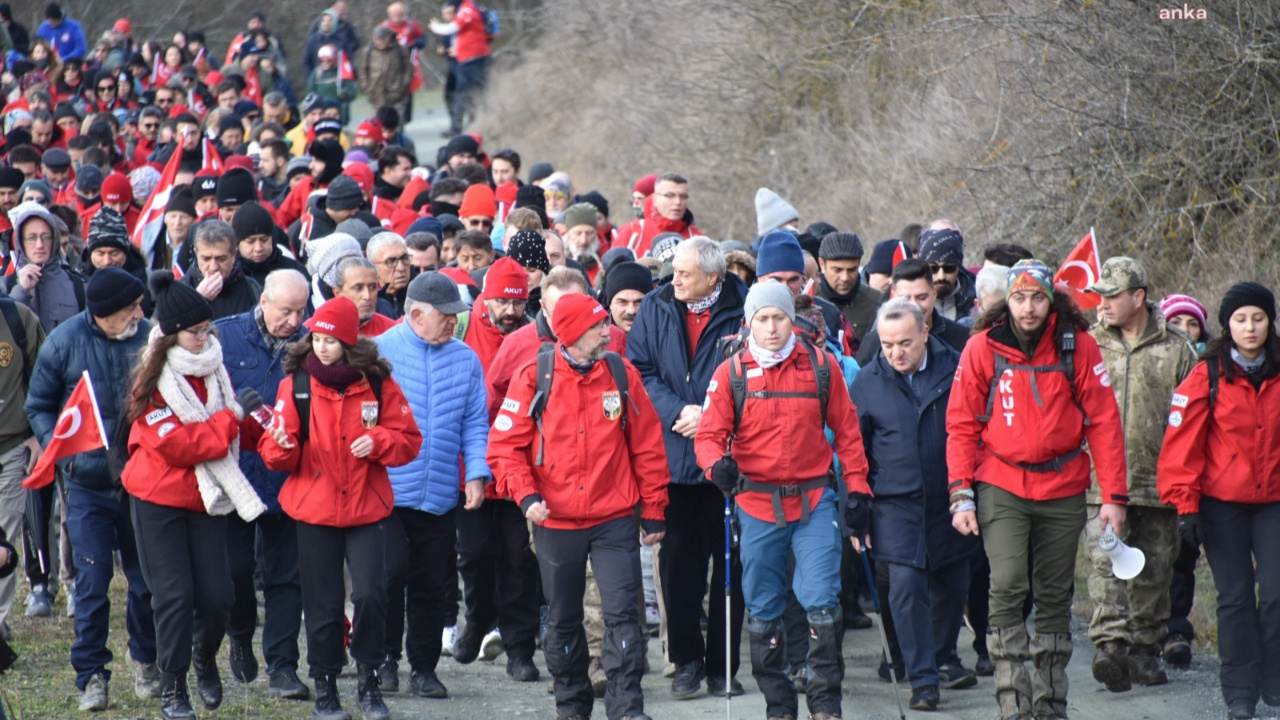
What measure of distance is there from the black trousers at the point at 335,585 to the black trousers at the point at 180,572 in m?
0.41

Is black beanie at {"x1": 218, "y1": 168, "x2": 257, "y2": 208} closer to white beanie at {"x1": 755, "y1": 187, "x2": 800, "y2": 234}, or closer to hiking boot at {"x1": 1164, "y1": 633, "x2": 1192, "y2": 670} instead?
white beanie at {"x1": 755, "y1": 187, "x2": 800, "y2": 234}

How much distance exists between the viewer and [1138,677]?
845 cm

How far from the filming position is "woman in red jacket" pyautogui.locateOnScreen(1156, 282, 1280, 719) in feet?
25.1

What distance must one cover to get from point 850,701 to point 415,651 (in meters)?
2.42

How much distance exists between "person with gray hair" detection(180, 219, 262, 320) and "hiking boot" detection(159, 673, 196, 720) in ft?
7.40

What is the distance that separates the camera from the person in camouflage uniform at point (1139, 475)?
832 cm

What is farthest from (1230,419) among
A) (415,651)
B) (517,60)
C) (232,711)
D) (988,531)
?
(517,60)

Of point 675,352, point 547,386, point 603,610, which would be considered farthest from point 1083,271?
point 603,610

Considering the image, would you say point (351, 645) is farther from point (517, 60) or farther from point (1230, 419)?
point (517, 60)

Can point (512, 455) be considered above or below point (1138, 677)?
above

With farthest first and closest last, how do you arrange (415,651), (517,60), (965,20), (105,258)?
(517,60), (965,20), (105,258), (415,651)

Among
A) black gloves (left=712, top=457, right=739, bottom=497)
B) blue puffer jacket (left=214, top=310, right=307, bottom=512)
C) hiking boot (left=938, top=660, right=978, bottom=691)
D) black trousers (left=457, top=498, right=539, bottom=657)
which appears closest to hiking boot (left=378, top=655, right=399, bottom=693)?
black trousers (left=457, top=498, right=539, bottom=657)

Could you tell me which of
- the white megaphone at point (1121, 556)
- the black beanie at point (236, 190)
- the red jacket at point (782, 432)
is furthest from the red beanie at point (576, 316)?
the black beanie at point (236, 190)

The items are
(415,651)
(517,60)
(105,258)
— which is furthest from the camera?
(517,60)
